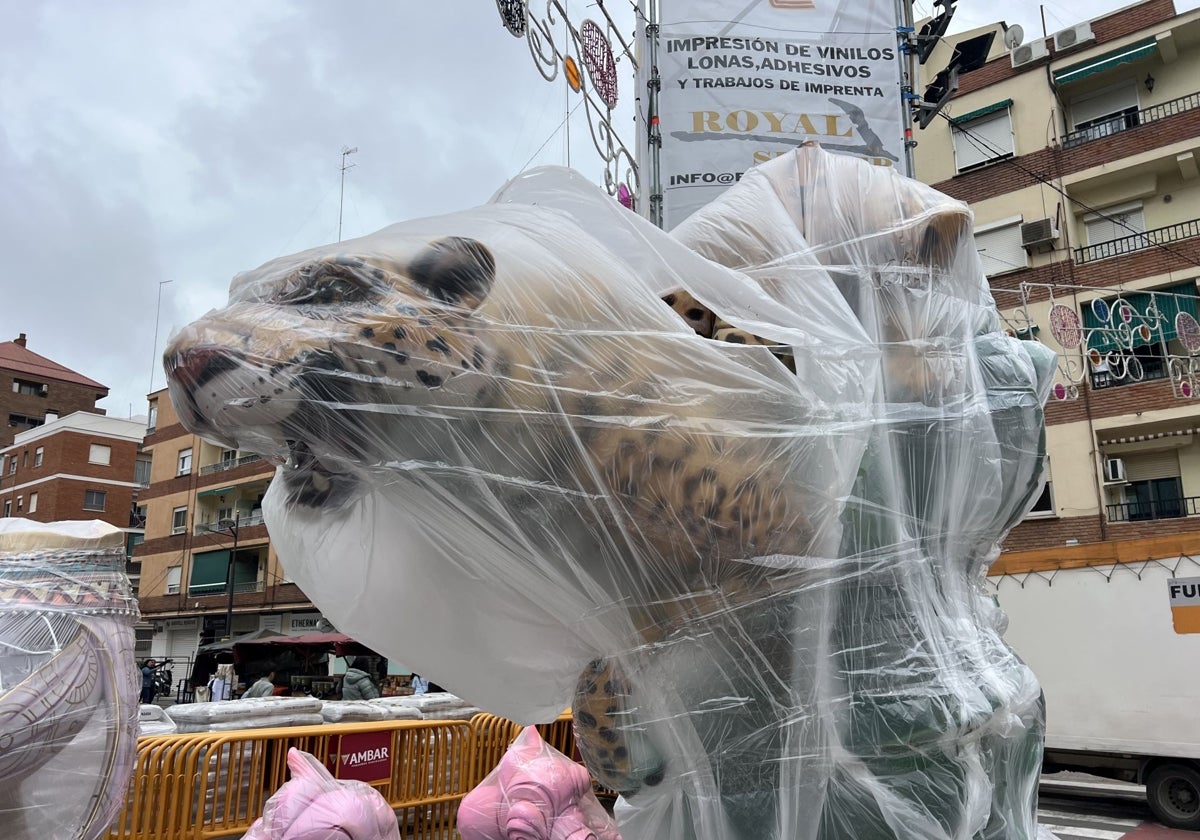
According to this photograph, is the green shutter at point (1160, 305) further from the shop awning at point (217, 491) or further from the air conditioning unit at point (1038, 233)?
the shop awning at point (217, 491)

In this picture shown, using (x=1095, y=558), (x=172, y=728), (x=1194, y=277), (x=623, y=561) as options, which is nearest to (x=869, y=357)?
(x=623, y=561)

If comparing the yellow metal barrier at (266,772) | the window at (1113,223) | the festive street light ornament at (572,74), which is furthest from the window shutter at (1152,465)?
the festive street light ornament at (572,74)

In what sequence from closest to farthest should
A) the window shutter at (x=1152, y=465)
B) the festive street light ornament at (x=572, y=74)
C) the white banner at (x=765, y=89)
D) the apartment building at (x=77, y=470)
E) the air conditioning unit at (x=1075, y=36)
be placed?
the white banner at (x=765, y=89) < the festive street light ornament at (x=572, y=74) < the window shutter at (x=1152, y=465) < the air conditioning unit at (x=1075, y=36) < the apartment building at (x=77, y=470)

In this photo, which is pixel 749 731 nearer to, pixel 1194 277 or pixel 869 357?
pixel 869 357

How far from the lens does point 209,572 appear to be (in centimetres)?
4009

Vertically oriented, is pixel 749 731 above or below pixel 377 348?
below

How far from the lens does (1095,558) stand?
30.8 ft

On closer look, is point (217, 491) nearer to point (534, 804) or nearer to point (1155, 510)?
point (1155, 510)

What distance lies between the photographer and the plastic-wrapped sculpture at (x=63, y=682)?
2787mm

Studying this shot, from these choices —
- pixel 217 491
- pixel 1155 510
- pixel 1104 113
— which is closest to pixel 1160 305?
pixel 1155 510

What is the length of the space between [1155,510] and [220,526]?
35.8 m

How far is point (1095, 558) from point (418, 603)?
376 inches

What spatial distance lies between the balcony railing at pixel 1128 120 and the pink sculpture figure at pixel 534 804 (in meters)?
21.2

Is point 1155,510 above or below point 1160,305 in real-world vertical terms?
below
